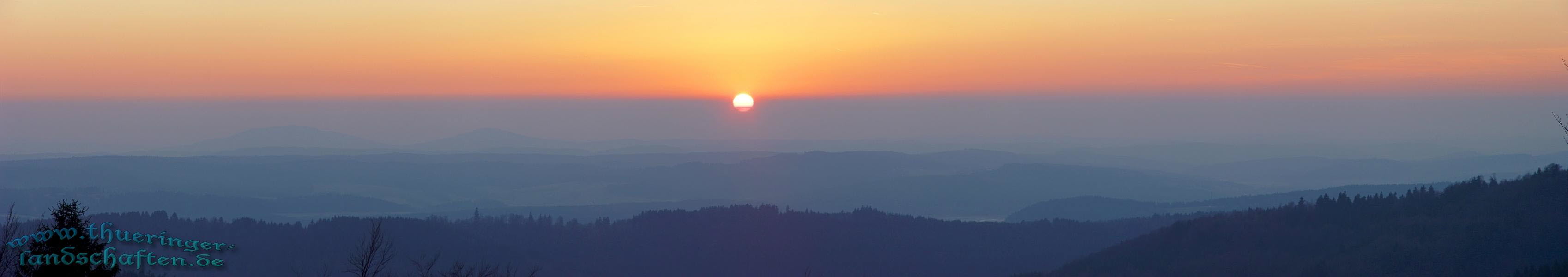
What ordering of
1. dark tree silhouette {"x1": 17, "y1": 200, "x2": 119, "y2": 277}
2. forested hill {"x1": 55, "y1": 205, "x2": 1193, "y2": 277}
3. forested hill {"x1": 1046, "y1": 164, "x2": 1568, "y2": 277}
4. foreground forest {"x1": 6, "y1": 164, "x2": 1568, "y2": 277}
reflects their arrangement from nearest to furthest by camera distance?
dark tree silhouette {"x1": 17, "y1": 200, "x2": 119, "y2": 277}, forested hill {"x1": 1046, "y1": 164, "x2": 1568, "y2": 277}, foreground forest {"x1": 6, "y1": 164, "x2": 1568, "y2": 277}, forested hill {"x1": 55, "y1": 205, "x2": 1193, "y2": 277}

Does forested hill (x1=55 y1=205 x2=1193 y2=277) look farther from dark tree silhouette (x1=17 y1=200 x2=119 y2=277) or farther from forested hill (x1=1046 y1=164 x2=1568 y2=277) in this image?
dark tree silhouette (x1=17 y1=200 x2=119 y2=277)

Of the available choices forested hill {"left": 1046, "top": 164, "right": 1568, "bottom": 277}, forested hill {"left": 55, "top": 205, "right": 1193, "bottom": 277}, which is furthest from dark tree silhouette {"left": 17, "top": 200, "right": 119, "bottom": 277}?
forested hill {"left": 55, "top": 205, "right": 1193, "bottom": 277}

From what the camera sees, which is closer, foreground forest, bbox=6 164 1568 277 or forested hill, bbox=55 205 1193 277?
foreground forest, bbox=6 164 1568 277

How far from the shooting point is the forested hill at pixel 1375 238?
9594 cm

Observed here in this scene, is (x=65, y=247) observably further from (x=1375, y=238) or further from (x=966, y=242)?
(x=966, y=242)

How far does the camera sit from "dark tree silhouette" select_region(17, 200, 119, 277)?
781 inches

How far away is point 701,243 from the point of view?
566 ft

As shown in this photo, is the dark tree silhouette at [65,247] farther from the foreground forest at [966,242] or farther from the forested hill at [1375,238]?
the forested hill at [1375,238]

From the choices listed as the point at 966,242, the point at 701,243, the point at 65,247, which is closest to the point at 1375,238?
the point at 966,242

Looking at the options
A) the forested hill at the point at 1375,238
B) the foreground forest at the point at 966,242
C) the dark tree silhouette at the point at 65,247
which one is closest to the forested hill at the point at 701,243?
the foreground forest at the point at 966,242

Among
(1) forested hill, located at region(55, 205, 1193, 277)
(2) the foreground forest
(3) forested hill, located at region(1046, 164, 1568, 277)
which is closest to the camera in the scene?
(3) forested hill, located at region(1046, 164, 1568, 277)

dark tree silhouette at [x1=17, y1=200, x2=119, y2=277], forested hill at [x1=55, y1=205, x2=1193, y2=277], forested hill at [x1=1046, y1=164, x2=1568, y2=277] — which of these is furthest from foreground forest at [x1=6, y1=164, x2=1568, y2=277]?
dark tree silhouette at [x1=17, y1=200, x2=119, y2=277]

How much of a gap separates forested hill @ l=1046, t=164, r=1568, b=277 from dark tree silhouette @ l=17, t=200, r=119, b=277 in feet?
329

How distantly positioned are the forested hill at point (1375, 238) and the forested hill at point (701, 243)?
31.8 meters
